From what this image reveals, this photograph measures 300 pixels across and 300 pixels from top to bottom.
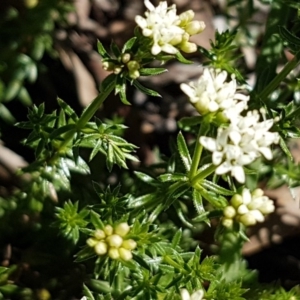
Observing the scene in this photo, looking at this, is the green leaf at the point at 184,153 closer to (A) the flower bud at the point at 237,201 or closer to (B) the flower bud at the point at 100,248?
(A) the flower bud at the point at 237,201

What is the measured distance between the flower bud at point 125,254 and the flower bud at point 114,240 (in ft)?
0.12

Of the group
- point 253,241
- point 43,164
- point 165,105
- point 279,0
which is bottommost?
point 253,241

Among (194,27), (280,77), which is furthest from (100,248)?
(280,77)

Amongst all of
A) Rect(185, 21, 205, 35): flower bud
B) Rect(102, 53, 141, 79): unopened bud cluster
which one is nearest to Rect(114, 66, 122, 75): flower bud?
Rect(102, 53, 141, 79): unopened bud cluster

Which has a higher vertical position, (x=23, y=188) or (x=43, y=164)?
(x=43, y=164)

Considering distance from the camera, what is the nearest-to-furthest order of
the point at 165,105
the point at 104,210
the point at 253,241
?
1. the point at 104,210
2. the point at 253,241
3. the point at 165,105

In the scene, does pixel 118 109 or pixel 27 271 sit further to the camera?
pixel 118 109

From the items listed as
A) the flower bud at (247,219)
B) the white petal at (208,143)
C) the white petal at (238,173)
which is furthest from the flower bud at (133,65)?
the flower bud at (247,219)

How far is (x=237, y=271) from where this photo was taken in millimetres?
5109

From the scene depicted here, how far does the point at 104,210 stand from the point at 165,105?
283cm

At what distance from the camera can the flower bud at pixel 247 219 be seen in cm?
376

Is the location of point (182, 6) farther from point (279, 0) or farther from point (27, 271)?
point (27, 271)

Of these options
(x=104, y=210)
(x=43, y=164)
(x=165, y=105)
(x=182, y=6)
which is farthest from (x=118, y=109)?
(x=104, y=210)

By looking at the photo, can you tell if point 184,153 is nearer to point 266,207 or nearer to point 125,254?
point 266,207
